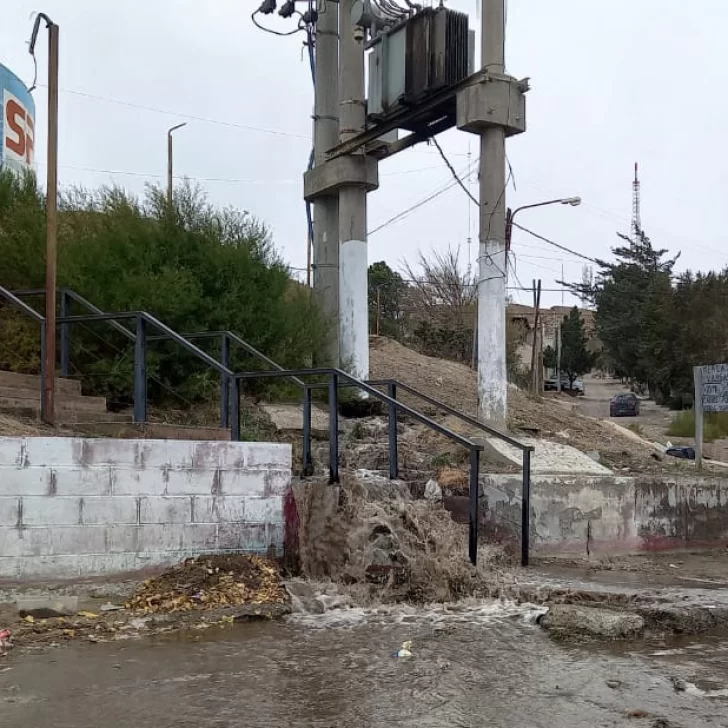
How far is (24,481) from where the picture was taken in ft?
22.0

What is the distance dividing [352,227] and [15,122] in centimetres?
1127

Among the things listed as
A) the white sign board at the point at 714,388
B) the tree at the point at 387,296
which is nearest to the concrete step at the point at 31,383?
the white sign board at the point at 714,388

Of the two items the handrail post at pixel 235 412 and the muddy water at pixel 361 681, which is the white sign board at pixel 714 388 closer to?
the muddy water at pixel 361 681

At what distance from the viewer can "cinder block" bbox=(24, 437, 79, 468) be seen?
672cm

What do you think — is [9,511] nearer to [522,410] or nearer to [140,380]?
[140,380]

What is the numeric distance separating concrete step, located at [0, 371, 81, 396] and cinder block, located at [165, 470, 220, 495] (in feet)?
9.50

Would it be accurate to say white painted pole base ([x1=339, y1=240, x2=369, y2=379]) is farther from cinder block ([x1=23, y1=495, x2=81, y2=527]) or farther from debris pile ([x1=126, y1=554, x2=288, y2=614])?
cinder block ([x1=23, y1=495, x2=81, y2=527])

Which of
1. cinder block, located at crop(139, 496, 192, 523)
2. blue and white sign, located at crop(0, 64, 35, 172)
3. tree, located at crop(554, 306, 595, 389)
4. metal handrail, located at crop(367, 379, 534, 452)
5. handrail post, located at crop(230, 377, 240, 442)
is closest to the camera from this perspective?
cinder block, located at crop(139, 496, 192, 523)

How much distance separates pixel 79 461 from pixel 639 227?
208ft

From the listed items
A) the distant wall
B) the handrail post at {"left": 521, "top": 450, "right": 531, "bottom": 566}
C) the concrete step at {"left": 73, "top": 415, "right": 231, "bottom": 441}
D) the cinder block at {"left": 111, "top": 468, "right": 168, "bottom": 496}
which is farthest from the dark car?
the cinder block at {"left": 111, "top": 468, "right": 168, "bottom": 496}

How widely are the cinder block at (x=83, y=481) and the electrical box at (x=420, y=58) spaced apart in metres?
9.34

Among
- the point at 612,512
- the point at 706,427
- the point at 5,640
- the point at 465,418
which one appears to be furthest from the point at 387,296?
the point at 5,640

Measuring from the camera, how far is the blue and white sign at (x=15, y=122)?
2095cm

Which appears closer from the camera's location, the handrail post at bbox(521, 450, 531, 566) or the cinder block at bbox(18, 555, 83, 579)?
the cinder block at bbox(18, 555, 83, 579)
